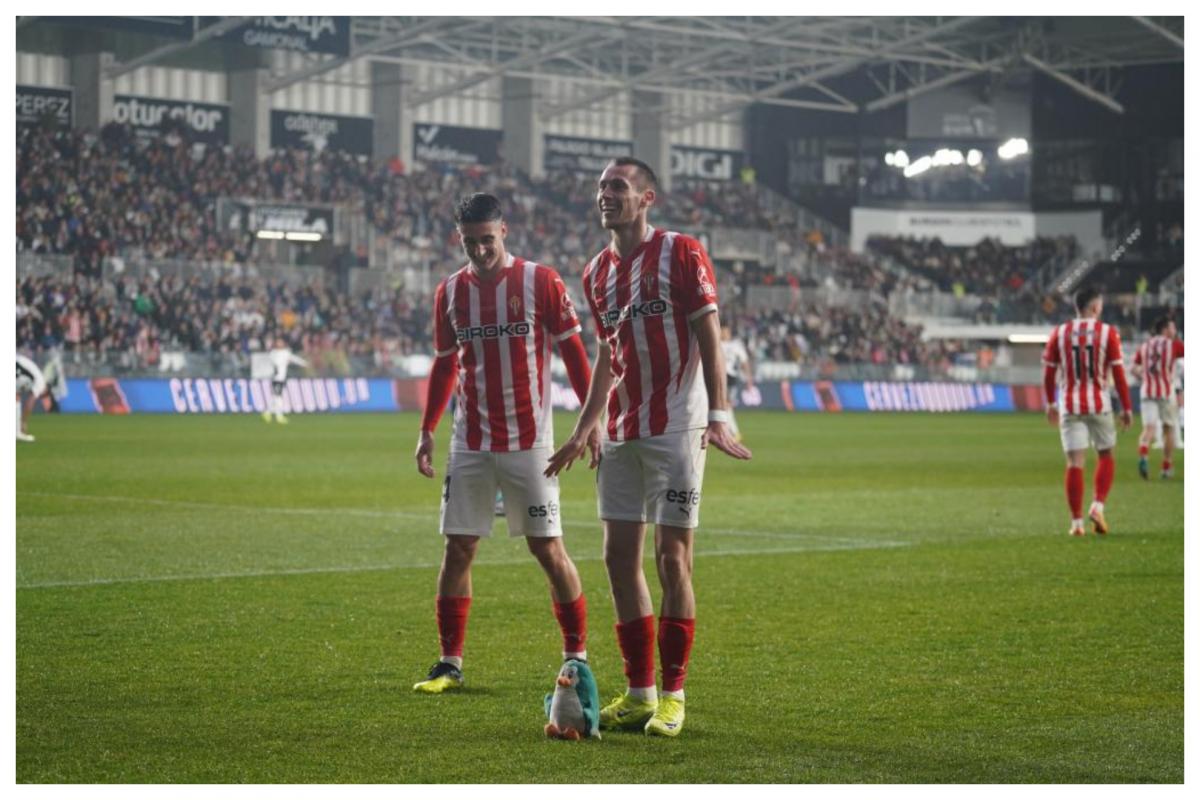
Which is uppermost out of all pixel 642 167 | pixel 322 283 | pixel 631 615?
pixel 322 283

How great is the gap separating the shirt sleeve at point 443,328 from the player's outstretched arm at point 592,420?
853mm

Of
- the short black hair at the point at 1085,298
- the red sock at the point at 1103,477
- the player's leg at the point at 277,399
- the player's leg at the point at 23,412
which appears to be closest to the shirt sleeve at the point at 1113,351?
the short black hair at the point at 1085,298

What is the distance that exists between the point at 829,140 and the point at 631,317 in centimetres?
5909

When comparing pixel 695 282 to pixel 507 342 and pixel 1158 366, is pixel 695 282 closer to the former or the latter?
pixel 507 342

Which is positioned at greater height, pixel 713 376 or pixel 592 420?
pixel 713 376

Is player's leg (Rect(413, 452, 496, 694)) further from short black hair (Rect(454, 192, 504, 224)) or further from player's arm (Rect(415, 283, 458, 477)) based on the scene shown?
short black hair (Rect(454, 192, 504, 224))

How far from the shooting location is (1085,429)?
14.3m

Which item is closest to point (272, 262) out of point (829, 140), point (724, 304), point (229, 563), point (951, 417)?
point (724, 304)

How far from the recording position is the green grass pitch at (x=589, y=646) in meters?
6.04

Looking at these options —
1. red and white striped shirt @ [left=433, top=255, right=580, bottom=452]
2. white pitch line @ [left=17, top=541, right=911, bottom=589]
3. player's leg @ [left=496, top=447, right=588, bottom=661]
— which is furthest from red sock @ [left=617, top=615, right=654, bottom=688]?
white pitch line @ [left=17, top=541, right=911, bottom=589]

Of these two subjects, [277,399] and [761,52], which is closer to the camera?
[277,399]

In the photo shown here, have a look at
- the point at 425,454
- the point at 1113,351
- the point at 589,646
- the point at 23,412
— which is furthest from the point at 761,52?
the point at 425,454

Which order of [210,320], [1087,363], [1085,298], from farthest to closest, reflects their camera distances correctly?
1. [210,320]
2. [1087,363]
3. [1085,298]

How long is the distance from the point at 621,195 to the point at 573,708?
1831 mm
